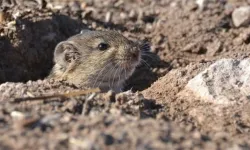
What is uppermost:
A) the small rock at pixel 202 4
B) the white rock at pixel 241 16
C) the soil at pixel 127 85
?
the small rock at pixel 202 4

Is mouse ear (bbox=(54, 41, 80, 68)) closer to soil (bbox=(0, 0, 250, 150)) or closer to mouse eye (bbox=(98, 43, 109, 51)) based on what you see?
mouse eye (bbox=(98, 43, 109, 51))

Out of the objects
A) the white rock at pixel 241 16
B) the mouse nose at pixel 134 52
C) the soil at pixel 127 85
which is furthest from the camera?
the white rock at pixel 241 16

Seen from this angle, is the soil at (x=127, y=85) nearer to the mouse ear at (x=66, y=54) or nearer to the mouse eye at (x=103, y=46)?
the mouse ear at (x=66, y=54)

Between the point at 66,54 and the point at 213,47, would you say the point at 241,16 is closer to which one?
the point at 213,47

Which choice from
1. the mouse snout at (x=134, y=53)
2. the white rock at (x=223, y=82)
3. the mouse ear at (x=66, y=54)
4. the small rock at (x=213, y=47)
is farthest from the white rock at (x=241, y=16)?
the white rock at (x=223, y=82)

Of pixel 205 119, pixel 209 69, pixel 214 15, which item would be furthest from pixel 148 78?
pixel 205 119

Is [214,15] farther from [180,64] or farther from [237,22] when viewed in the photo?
[180,64]

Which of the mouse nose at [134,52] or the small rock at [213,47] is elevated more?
the small rock at [213,47]

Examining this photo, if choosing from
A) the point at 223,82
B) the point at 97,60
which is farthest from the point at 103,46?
the point at 223,82
